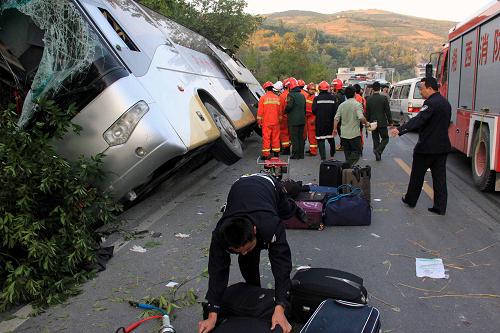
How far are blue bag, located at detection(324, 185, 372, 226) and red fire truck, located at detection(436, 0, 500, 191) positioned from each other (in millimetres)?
2218

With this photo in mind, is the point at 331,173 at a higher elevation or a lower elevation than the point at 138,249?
higher

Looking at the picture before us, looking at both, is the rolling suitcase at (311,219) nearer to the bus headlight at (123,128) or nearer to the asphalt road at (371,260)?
the asphalt road at (371,260)

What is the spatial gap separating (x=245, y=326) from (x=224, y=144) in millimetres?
4062

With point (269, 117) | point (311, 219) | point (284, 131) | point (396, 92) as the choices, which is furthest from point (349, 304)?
point (396, 92)

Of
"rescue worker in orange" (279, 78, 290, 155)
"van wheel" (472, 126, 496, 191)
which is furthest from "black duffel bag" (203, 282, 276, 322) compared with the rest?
"rescue worker in orange" (279, 78, 290, 155)

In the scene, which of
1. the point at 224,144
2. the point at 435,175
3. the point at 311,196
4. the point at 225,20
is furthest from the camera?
the point at 225,20

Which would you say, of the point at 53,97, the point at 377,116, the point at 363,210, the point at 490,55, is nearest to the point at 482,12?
the point at 490,55

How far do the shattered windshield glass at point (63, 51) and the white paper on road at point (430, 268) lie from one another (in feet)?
11.8

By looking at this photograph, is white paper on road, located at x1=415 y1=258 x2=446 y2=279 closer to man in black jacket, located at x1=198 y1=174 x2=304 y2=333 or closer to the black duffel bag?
the black duffel bag

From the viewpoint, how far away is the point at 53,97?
4.92 meters

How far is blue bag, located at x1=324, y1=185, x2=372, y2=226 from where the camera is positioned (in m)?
5.68

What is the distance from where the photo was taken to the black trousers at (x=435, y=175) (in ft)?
20.1

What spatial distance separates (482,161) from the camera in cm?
741

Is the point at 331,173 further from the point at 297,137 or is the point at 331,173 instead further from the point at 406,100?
the point at 406,100
